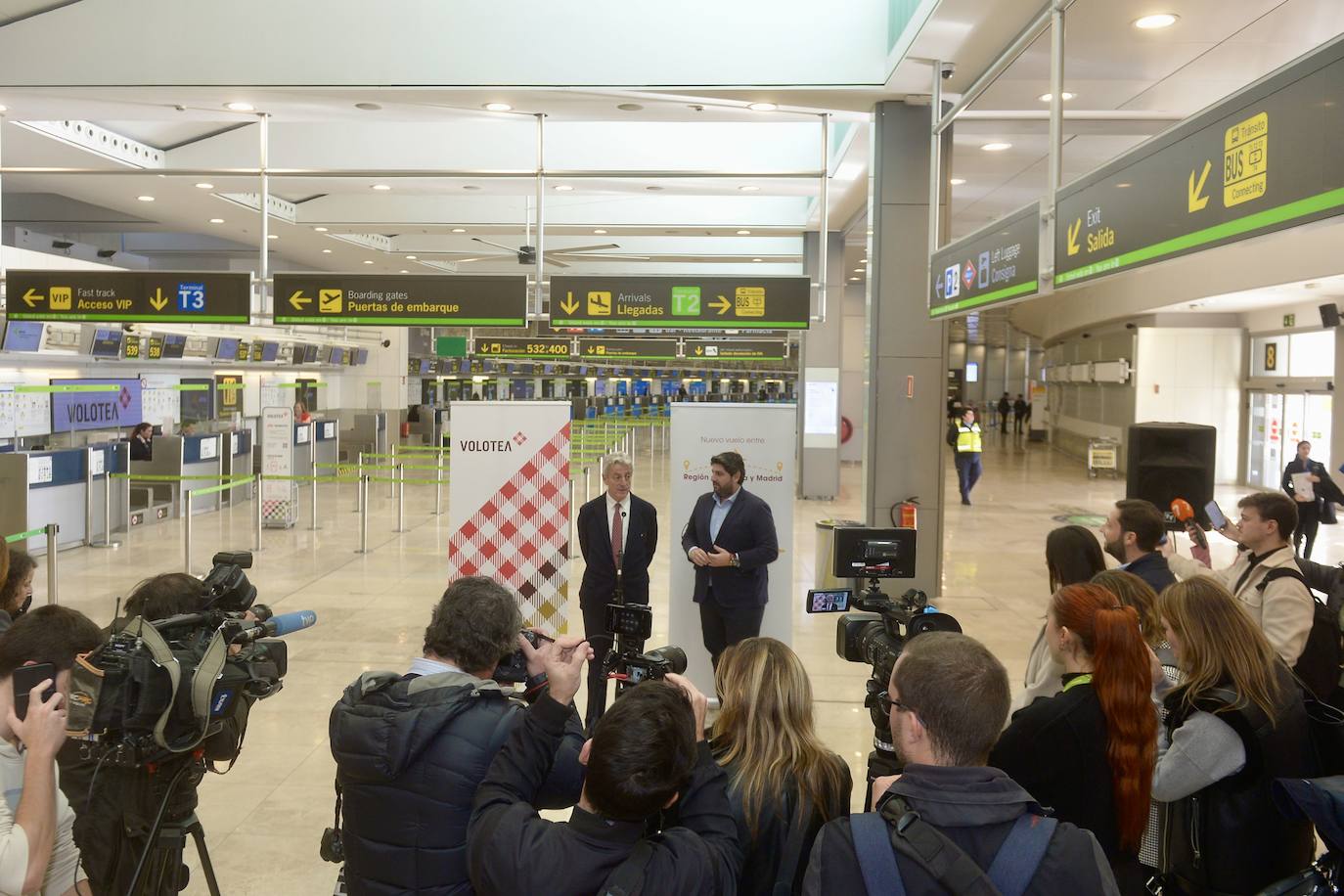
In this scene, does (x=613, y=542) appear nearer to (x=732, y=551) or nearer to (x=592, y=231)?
(x=732, y=551)

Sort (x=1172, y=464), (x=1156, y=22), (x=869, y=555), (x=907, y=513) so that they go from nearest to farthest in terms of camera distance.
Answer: (x=869, y=555) < (x=1156, y=22) < (x=907, y=513) < (x=1172, y=464)

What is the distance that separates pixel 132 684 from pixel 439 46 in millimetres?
6668

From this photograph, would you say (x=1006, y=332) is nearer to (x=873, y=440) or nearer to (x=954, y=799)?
(x=873, y=440)

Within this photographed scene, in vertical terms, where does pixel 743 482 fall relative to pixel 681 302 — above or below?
below

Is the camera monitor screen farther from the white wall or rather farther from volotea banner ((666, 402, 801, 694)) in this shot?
the white wall

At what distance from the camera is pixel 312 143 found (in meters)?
11.7

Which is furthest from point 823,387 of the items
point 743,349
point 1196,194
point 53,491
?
point 1196,194

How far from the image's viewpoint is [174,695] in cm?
262

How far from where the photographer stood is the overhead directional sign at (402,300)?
8.51 m

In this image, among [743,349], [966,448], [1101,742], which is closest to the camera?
[1101,742]

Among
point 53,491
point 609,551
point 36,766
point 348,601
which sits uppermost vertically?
point 36,766

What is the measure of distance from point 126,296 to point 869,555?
755 centimetres

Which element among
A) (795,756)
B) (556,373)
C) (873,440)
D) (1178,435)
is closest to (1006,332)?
(556,373)

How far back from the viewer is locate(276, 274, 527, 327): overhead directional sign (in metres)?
8.51
